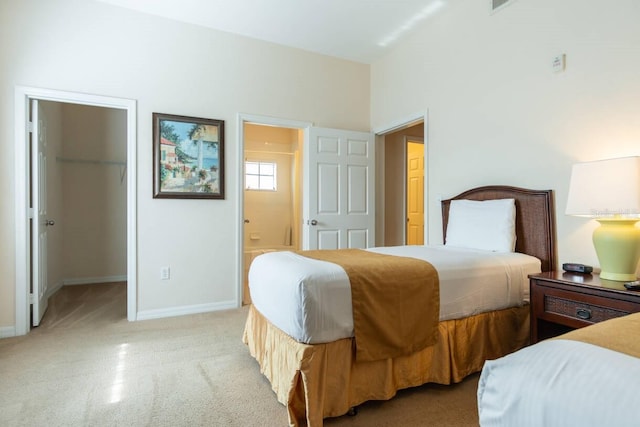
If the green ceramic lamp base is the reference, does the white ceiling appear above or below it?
above

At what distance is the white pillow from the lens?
8.32 feet

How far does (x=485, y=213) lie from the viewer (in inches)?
107

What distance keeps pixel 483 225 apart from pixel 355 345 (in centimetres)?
158

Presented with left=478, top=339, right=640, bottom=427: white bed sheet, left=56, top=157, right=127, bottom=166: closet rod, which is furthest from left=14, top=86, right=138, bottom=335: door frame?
left=478, top=339, right=640, bottom=427: white bed sheet

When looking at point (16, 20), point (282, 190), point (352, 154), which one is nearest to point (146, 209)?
point (16, 20)

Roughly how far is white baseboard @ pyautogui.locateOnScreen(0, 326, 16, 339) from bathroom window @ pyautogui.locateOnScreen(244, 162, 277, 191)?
3.40 metres

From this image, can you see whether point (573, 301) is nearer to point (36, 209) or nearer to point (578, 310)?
point (578, 310)

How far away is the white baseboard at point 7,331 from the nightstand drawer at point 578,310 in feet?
13.1

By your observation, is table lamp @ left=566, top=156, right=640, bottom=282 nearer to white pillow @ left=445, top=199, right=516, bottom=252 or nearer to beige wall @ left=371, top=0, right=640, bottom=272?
beige wall @ left=371, top=0, right=640, bottom=272

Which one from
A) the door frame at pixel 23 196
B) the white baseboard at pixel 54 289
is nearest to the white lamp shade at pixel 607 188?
the door frame at pixel 23 196

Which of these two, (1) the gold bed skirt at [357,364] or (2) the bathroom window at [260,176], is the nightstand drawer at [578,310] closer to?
(1) the gold bed skirt at [357,364]

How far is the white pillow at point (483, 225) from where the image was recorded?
2.54m

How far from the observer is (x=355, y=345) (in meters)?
1.71

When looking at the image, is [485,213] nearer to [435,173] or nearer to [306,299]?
[435,173]
